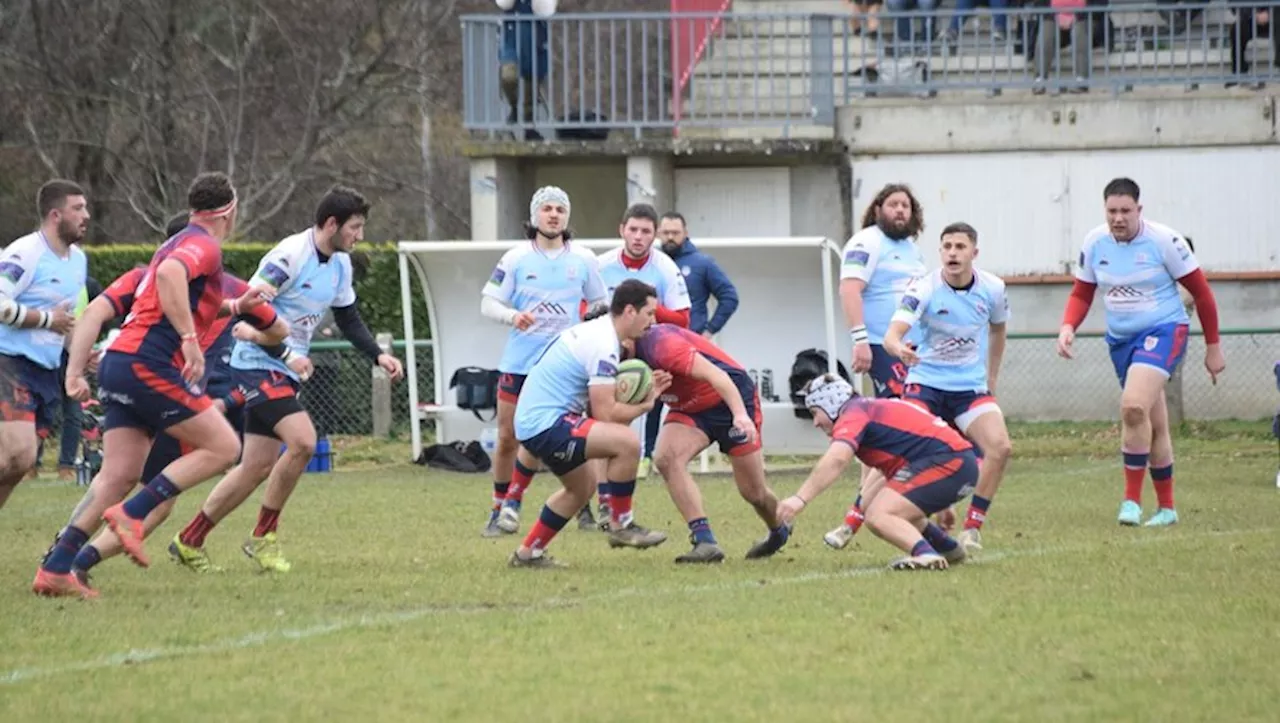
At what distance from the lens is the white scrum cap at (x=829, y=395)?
1008 cm

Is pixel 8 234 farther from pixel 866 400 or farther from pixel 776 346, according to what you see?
pixel 866 400

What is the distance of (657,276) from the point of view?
1345 centimetres

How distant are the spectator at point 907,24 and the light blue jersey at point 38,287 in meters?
12.8

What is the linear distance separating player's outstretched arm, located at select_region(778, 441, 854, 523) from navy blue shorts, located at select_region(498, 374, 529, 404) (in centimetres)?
332

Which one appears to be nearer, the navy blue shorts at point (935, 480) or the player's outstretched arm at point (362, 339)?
the navy blue shorts at point (935, 480)

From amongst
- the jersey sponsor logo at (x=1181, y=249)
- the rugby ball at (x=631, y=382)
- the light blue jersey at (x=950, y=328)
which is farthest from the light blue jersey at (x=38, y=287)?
the jersey sponsor logo at (x=1181, y=249)

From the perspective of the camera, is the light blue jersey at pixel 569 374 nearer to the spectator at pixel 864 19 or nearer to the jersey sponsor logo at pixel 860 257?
the jersey sponsor logo at pixel 860 257

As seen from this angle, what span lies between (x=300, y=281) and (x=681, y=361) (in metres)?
2.14

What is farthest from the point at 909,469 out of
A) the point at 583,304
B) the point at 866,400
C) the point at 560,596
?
the point at 583,304

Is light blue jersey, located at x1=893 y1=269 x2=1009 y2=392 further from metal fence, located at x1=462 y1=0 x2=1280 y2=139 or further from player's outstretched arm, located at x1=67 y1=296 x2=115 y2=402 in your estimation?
metal fence, located at x1=462 y1=0 x2=1280 y2=139

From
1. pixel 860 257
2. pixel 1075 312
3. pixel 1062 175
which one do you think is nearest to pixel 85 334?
pixel 860 257

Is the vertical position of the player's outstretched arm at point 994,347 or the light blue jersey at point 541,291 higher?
the light blue jersey at point 541,291

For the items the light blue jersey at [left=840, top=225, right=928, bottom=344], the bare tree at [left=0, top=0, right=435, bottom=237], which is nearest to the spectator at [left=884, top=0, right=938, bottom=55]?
the light blue jersey at [left=840, top=225, right=928, bottom=344]

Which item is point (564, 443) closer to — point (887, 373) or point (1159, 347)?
point (887, 373)
